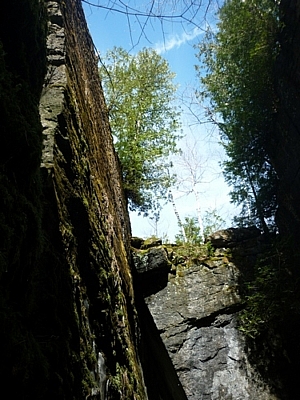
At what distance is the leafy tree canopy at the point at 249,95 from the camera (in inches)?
312

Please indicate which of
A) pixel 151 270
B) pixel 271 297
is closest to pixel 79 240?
pixel 151 270

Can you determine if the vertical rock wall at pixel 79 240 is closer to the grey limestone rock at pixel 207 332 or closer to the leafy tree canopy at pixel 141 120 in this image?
the grey limestone rock at pixel 207 332

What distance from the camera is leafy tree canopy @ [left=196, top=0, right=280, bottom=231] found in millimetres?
7922

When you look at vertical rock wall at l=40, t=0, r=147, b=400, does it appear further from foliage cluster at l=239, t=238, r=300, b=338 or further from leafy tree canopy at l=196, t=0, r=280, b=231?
leafy tree canopy at l=196, t=0, r=280, b=231

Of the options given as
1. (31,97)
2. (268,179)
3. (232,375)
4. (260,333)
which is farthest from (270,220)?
(31,97)

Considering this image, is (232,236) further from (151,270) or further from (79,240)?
(79,240)

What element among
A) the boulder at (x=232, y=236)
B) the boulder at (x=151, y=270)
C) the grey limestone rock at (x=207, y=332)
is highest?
the boulder at (x=232, y=236)

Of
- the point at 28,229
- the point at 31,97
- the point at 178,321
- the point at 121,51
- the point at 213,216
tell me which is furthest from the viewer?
the point at 121,51

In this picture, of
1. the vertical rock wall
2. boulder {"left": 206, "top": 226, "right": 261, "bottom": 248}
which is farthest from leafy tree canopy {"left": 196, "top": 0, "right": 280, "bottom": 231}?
the vertical rock wall

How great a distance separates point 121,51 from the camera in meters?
13.1

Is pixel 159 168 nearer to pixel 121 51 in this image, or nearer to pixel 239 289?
pixel 121 51

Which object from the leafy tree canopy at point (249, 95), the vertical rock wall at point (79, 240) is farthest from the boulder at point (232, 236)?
the vertical rock wall at point (79, 240)

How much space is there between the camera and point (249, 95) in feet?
27.0

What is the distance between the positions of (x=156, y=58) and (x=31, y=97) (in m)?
12.7
